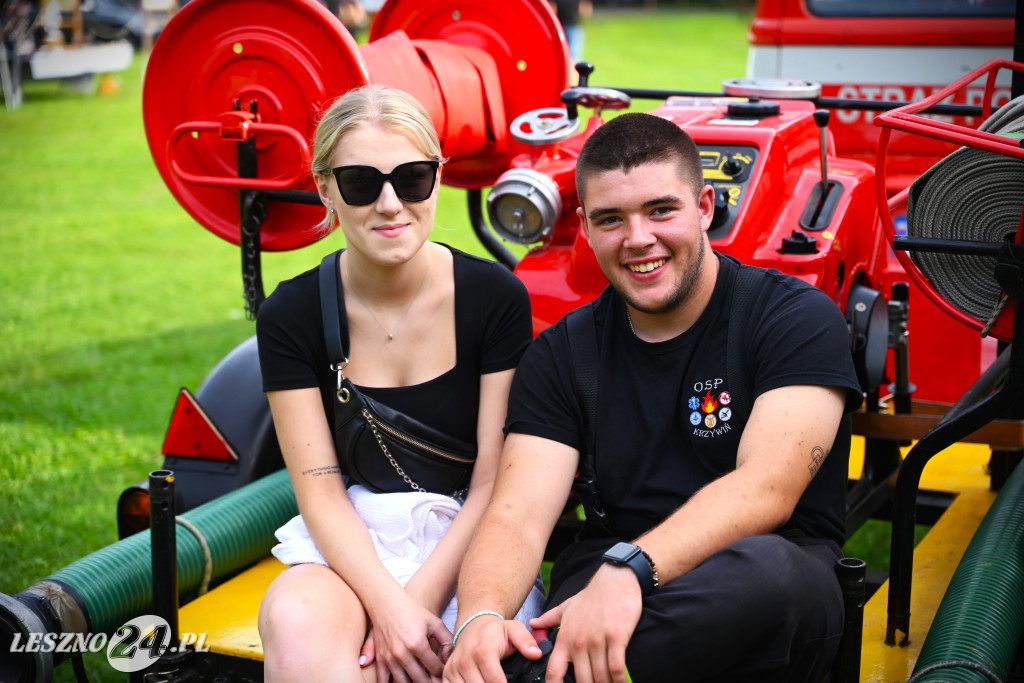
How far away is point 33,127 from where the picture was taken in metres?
16.2

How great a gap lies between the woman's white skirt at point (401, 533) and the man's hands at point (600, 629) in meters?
0.40

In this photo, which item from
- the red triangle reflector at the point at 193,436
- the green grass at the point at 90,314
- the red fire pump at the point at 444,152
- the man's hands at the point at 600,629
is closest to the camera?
the man's hands at the point at 600,629

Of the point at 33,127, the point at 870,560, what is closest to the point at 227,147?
the point at 870,560

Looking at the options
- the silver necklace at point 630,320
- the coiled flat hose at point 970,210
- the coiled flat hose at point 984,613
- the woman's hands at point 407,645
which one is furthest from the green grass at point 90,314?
the coiled flat hose at point 984,613

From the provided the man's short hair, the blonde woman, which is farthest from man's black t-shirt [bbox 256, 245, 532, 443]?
the man's short hair

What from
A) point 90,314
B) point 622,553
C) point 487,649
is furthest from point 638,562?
point 90,314

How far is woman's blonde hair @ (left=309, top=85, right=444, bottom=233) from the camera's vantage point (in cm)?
258

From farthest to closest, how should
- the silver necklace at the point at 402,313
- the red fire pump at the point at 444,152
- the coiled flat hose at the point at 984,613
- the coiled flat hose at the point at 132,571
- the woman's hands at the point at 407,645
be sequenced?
the red fire pump at the point at 444,152
the silver necklace at the point at 402,313
the coiled flat hose at the point at 132,571
the woman's hands at the point at 407,645
the coiled flat hose at the point at 984,613

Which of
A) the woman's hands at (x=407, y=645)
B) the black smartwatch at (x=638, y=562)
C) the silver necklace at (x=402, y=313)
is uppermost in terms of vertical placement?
the silver necklace at (x=402, y=313)

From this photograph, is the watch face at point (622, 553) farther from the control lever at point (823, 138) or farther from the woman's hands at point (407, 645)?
the control lever at point (823, 138)

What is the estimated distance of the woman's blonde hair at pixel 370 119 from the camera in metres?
2.58

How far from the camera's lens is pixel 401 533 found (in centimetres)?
264

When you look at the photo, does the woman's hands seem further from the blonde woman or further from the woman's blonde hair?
the woman's blonde hair

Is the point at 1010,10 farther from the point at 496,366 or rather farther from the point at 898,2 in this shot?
the point at 496,366
